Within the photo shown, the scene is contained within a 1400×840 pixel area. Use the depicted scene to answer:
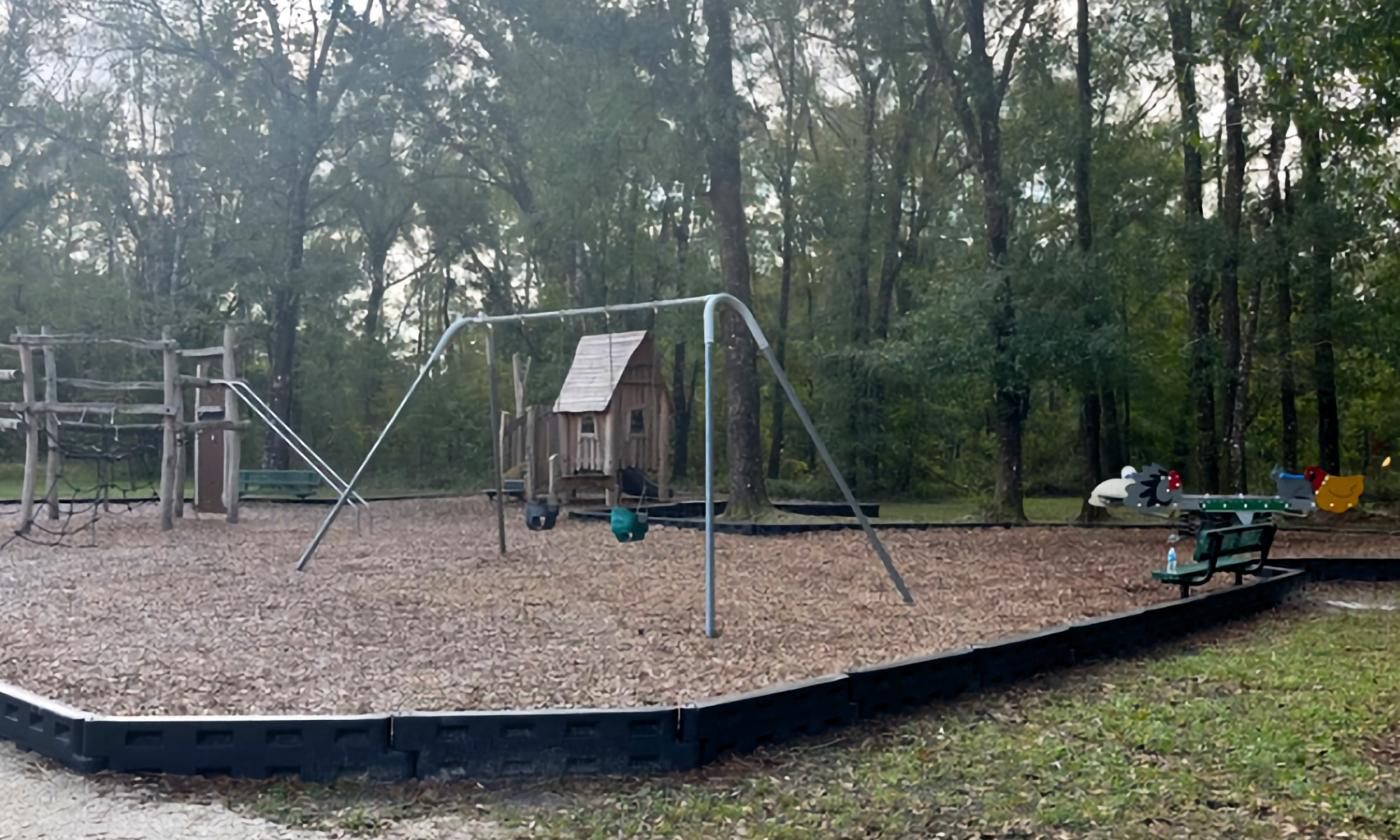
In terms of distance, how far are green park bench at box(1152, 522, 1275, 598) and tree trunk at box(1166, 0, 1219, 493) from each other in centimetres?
437

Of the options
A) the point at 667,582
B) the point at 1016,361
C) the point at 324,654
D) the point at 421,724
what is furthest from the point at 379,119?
the point at 421,724

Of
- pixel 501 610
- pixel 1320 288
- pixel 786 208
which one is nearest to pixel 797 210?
pixel 786 208

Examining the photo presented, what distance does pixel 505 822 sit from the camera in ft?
14.2

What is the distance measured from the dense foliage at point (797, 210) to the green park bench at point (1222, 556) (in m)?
2.96

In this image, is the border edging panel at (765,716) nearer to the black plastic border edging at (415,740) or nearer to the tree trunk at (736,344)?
the black plastic border edging at (415,740)

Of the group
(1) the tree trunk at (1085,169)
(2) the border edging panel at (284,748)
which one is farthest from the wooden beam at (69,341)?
(1) the tree trunk at (1085,169)

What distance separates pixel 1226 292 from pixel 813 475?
1351cm

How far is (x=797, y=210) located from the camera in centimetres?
2988

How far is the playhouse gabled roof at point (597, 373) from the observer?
16500 millimetres

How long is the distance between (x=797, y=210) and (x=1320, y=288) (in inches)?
570

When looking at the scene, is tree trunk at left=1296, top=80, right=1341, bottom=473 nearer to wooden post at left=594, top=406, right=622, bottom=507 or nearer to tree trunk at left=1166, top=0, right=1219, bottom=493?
tree trunk at left=1166, top=0, right=1219, bottom=493

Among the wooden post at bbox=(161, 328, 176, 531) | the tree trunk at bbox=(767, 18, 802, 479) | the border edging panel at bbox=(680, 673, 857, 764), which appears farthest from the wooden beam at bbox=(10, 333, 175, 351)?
the tree trunk at bbox=(767, 18, 802, 479)

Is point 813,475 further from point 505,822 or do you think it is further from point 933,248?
point 505,822

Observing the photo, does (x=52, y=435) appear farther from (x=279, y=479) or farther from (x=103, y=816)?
(x=103, y=816)
